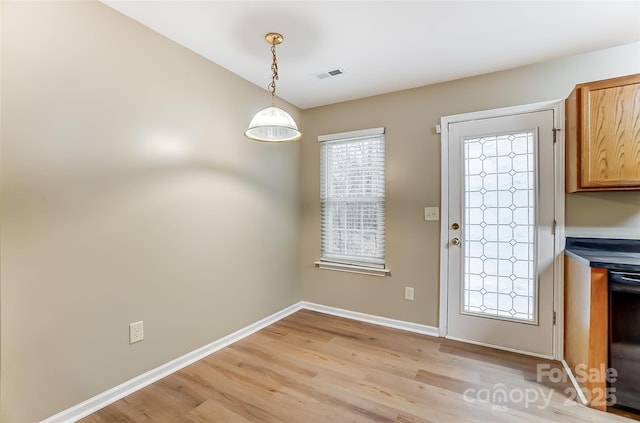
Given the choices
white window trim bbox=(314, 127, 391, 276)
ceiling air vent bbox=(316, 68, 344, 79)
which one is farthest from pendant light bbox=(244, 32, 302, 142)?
white window trim bbox=(314, 127, 391, 276)

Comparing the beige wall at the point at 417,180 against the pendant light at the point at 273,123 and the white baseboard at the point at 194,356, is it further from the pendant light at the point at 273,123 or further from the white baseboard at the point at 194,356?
the pendant light at the point at 273,123

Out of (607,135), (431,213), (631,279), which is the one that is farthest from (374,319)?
(607,135)

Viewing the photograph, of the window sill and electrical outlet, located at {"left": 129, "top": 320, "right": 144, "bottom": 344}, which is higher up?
the window sill

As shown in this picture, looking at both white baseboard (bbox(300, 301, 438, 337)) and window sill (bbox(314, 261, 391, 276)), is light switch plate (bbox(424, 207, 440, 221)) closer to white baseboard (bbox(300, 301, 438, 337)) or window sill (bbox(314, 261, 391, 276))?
window sill (bbox(314, 261, 391, 276))

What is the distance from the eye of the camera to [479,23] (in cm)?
194

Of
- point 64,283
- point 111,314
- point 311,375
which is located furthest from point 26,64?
point 311,375

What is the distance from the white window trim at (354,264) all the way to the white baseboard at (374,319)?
0.48m

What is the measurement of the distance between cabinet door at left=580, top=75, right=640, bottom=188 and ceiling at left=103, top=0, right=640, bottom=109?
440 mm

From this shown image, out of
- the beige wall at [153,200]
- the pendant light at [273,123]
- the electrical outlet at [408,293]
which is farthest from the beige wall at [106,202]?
the electrical outlet at [408,293]

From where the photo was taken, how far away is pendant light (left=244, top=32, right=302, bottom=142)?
173cm

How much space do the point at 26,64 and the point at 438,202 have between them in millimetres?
3108

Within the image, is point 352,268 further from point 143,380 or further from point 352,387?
point 143,380

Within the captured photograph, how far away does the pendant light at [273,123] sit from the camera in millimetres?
1729

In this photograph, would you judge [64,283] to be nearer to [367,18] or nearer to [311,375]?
[311,375]
